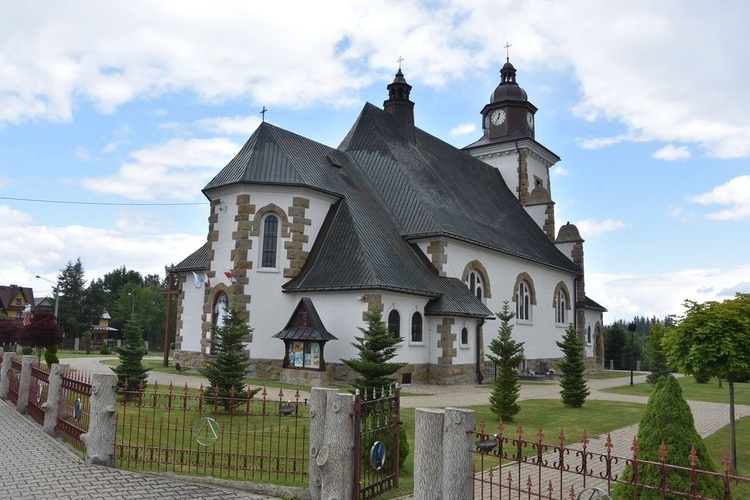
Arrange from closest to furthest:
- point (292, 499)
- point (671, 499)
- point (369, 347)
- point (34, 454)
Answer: point (671, 499) < point (292, 499) < point (34, 454) < point (369, 347)

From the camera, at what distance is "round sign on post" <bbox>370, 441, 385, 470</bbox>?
7.85 meters

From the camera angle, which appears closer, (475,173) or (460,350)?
(460,350)

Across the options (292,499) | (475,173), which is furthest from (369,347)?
(475,173)

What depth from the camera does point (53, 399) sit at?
1168 centimetres

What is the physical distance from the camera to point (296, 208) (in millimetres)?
24125

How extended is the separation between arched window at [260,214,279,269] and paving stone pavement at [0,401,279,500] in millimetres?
13851

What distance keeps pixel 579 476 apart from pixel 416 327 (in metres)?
14.2

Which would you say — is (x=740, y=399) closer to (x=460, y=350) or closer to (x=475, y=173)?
(x=460, y=350)

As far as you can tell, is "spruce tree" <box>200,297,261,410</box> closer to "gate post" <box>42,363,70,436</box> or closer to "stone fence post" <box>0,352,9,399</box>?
"gate post" <box>42,363,70,436</box>

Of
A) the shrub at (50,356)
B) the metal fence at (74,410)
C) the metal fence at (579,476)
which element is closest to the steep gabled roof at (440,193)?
the metal fence at (579,476)

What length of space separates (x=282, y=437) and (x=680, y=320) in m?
7.73

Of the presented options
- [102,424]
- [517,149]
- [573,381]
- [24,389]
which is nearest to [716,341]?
[573,381]

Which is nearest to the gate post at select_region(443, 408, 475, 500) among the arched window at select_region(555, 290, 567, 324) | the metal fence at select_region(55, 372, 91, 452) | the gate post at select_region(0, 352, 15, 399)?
the metal fence at select_region(55, 372, 91, 452)

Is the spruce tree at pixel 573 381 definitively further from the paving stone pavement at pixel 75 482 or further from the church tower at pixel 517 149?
the church tower at pixel 517 149
